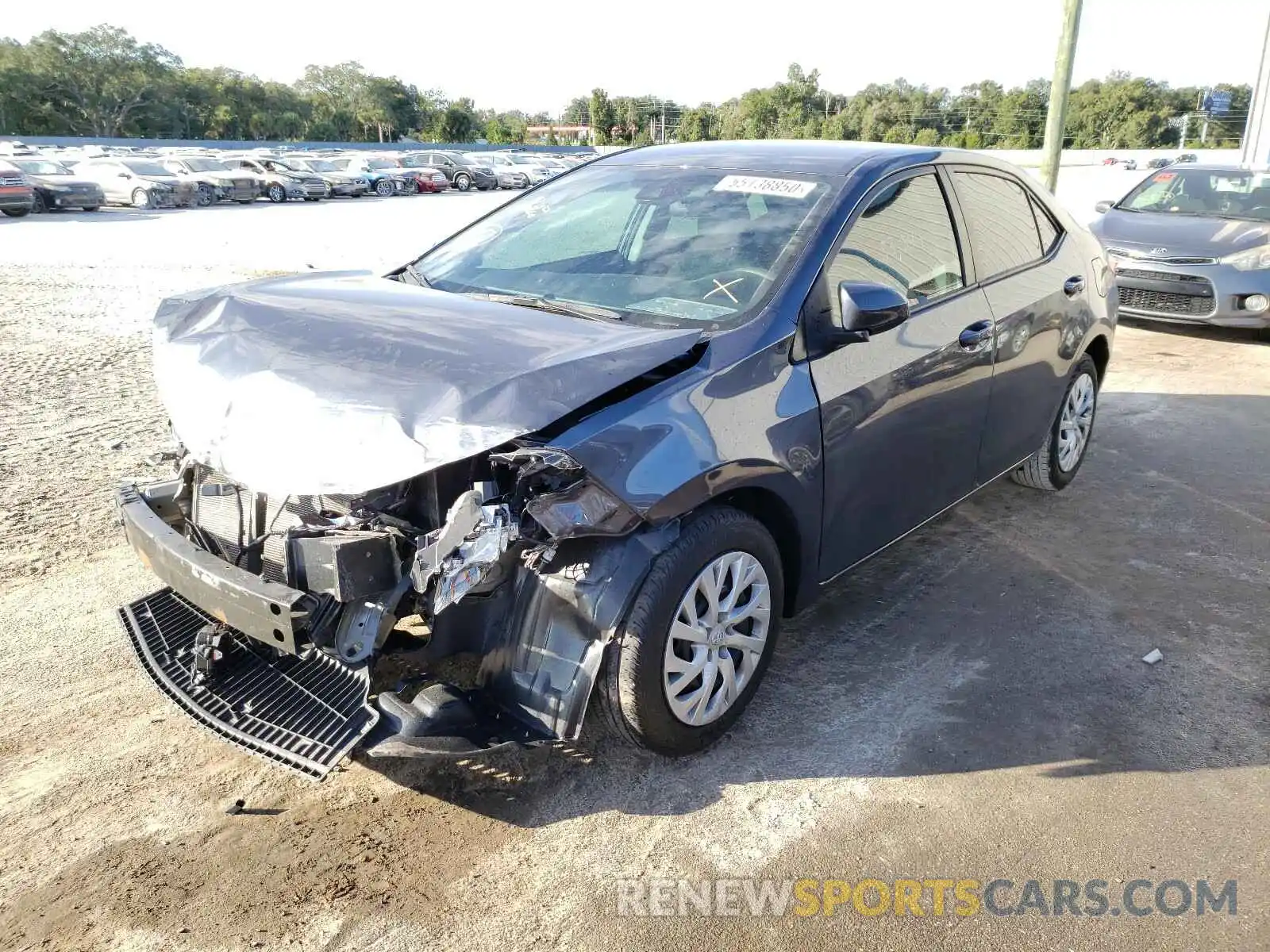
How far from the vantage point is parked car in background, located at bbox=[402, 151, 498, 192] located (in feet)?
125

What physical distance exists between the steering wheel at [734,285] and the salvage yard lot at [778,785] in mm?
1414

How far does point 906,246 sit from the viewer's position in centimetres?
368

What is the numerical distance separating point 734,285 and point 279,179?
31.1 metres

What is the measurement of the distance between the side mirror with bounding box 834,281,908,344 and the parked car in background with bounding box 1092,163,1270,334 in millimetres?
7240

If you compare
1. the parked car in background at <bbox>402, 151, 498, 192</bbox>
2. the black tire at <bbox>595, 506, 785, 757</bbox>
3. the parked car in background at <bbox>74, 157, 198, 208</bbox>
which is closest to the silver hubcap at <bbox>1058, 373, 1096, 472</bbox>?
the black tire at <bbox>595, 506, 785, 757</bbox>

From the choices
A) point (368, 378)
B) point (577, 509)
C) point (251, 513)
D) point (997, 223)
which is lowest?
point (251, 513)

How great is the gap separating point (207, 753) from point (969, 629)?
9.61 ft

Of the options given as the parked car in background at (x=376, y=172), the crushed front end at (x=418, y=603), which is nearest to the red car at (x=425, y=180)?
the parked car in background at (x=376, y=172)

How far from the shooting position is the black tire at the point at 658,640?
2.68 m

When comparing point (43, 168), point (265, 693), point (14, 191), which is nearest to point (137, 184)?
point (43, 168)

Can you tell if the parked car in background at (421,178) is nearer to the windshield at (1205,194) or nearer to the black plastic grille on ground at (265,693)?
the windshield at (1205,194)

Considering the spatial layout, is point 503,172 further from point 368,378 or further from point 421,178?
point 368,378

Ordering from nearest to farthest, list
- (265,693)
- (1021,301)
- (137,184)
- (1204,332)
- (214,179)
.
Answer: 1. (265,693)
2. (1021,301)
3. (1204,332)
4. (137,184)
5. (214,179)

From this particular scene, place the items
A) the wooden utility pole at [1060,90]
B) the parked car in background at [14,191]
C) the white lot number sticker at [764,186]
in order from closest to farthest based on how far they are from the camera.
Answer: the white lot number sticker at [764,186] < the wooden utility pole at [1060,90] < the parked car in background at [14,191]
